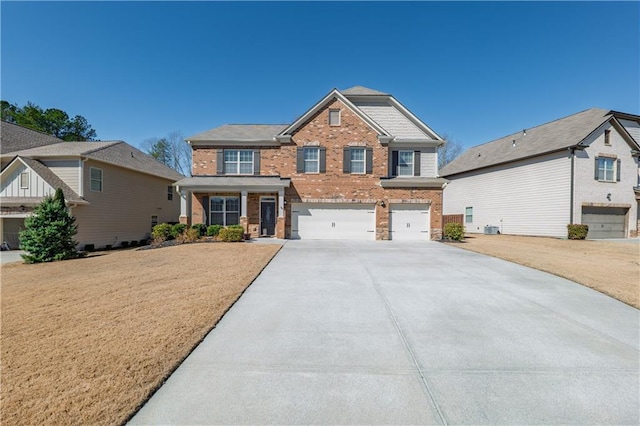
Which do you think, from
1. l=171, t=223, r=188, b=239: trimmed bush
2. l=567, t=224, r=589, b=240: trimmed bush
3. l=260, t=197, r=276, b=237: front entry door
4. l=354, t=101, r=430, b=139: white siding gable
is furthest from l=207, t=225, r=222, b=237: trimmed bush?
l=567, t=224, r=589, b=240: trimmed bush

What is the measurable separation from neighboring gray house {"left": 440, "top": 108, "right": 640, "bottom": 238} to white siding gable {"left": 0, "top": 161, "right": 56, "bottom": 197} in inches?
1203

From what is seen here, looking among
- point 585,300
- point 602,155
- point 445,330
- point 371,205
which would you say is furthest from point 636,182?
point 445,330

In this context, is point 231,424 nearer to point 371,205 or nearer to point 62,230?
point 62,230

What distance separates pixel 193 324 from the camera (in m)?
4.34

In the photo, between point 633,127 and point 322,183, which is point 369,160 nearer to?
point 322,183

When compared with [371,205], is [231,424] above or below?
below

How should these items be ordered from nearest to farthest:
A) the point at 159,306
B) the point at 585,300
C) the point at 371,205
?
the point at 159,306
the point at 585,300
the point at 371,205

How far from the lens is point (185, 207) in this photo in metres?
16.1

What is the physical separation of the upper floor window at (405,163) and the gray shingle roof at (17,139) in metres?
23.5

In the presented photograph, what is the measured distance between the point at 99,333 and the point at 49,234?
10.7 metres

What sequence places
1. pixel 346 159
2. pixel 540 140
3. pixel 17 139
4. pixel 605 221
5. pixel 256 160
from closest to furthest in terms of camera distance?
pixel 346 159
pixel 256 160
pixel 17 139
pixel 605 221
pixel 540 140

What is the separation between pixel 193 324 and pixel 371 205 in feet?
44.4

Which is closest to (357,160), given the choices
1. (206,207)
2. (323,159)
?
(323,159)

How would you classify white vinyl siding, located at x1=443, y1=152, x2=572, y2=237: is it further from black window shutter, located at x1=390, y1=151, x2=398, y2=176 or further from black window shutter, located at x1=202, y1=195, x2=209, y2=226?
black window shutter, located at x1=202, y1=195, x2=209, y2=226
